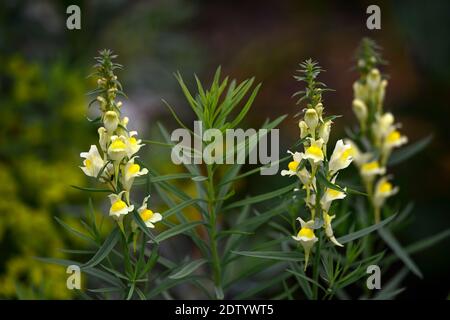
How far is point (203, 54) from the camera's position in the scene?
3998 mm

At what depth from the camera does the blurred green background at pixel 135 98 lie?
2.64 m

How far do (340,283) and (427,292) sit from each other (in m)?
1.25

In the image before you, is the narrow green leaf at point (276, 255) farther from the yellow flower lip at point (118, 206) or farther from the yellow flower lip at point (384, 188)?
the yellow flower lip at point (384, 188)

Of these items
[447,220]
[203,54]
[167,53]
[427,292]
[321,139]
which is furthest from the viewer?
[203,54]

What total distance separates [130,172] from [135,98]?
2711 mm

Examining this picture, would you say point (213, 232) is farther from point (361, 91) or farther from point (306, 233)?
point (361, 91)

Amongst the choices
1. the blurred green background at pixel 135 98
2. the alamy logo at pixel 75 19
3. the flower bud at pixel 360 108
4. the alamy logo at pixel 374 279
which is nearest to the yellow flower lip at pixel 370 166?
the flower bud at pixel 360 108

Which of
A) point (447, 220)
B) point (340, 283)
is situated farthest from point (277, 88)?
point (340, 283)

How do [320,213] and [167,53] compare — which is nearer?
A: [320,213]

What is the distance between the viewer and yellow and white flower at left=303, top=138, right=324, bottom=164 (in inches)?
52.5

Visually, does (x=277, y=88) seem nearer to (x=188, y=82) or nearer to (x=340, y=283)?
(x=188, y=82)

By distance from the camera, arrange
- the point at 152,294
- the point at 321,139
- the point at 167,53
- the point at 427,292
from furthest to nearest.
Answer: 1. the point at 167,53
2. the point at 427,292
3. the point at 152,294
4. the point at 321,139

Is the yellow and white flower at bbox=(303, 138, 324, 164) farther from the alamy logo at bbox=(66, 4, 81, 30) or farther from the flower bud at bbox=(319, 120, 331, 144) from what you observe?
the alamy logo at bbox=(66, 4, 81, 30)
